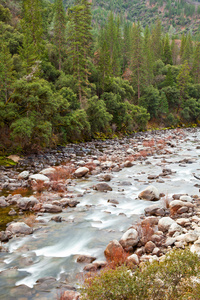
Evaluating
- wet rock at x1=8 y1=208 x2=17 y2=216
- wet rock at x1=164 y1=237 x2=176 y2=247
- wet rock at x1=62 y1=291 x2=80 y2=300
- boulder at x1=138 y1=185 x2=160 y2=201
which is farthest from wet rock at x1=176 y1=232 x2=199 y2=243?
wet rock at x1=8 y1=208 x2=17 y2=216

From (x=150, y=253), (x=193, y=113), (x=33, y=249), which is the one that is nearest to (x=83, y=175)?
(x=33, y=249)

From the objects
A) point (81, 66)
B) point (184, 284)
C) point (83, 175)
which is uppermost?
point (81, 66)

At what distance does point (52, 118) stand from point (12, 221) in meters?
16.7

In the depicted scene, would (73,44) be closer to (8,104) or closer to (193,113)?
(8,104)

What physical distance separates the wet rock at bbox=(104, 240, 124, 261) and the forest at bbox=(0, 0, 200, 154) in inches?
540

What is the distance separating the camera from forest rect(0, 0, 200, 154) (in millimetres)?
20188

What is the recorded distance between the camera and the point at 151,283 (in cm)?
378

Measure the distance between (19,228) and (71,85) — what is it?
27.6 meters

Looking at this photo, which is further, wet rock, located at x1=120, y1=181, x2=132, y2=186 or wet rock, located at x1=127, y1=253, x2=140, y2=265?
wet rock, located at x1=120, y1=181, x2=132, y2=186

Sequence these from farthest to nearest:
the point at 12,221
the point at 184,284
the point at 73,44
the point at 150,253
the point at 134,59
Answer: the point at 134,59 < the point at 73,44 < the point at 12,221 < the point at 150,253 < the point at 184,284

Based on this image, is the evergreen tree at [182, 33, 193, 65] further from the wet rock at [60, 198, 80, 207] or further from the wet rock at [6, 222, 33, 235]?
the wet rock at [6, 222, 33, 235]

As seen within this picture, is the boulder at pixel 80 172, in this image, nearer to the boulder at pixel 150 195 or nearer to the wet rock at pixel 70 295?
the boulder at pixel 150 195

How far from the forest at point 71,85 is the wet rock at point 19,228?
1141cm

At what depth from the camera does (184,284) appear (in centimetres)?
384
